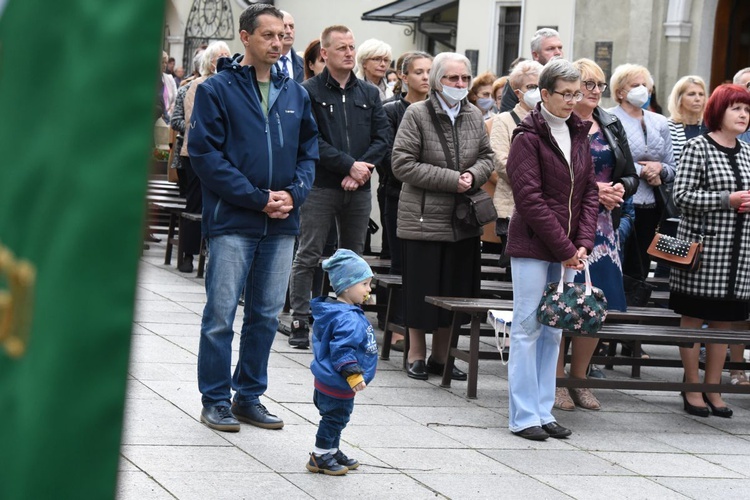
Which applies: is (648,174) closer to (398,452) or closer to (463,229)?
(463,229)

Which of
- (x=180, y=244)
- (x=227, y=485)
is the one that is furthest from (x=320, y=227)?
(x=180, y=244)

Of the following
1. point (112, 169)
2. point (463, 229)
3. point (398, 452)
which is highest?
point (112, 169)

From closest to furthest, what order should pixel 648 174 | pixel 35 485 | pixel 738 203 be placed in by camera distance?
pixel 35 485, pixel 738 203, pixel 648 174

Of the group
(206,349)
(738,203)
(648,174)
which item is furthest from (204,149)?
(648,174)

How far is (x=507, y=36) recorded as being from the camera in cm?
2892

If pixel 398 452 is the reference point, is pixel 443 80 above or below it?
above

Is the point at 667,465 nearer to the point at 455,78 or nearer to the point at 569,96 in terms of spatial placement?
the point at 569,96

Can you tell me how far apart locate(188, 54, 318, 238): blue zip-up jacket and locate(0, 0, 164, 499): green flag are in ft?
A: 17.7

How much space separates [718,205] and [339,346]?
10.6 feet

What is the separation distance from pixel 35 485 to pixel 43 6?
0.28 metres

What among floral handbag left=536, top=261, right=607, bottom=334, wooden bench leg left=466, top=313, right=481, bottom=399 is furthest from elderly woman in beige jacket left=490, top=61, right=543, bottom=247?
floral handbag left=536, top=261, right=607, bottom=334

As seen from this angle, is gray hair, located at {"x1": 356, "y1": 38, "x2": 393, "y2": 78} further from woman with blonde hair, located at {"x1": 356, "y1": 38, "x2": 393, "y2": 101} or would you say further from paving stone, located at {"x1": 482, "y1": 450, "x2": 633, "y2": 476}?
paving stone, located at {"x1": 482, "y1": 450, "x2": 633, "y2": 476}

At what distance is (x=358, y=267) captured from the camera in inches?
222

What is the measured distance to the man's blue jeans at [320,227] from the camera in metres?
8.91
